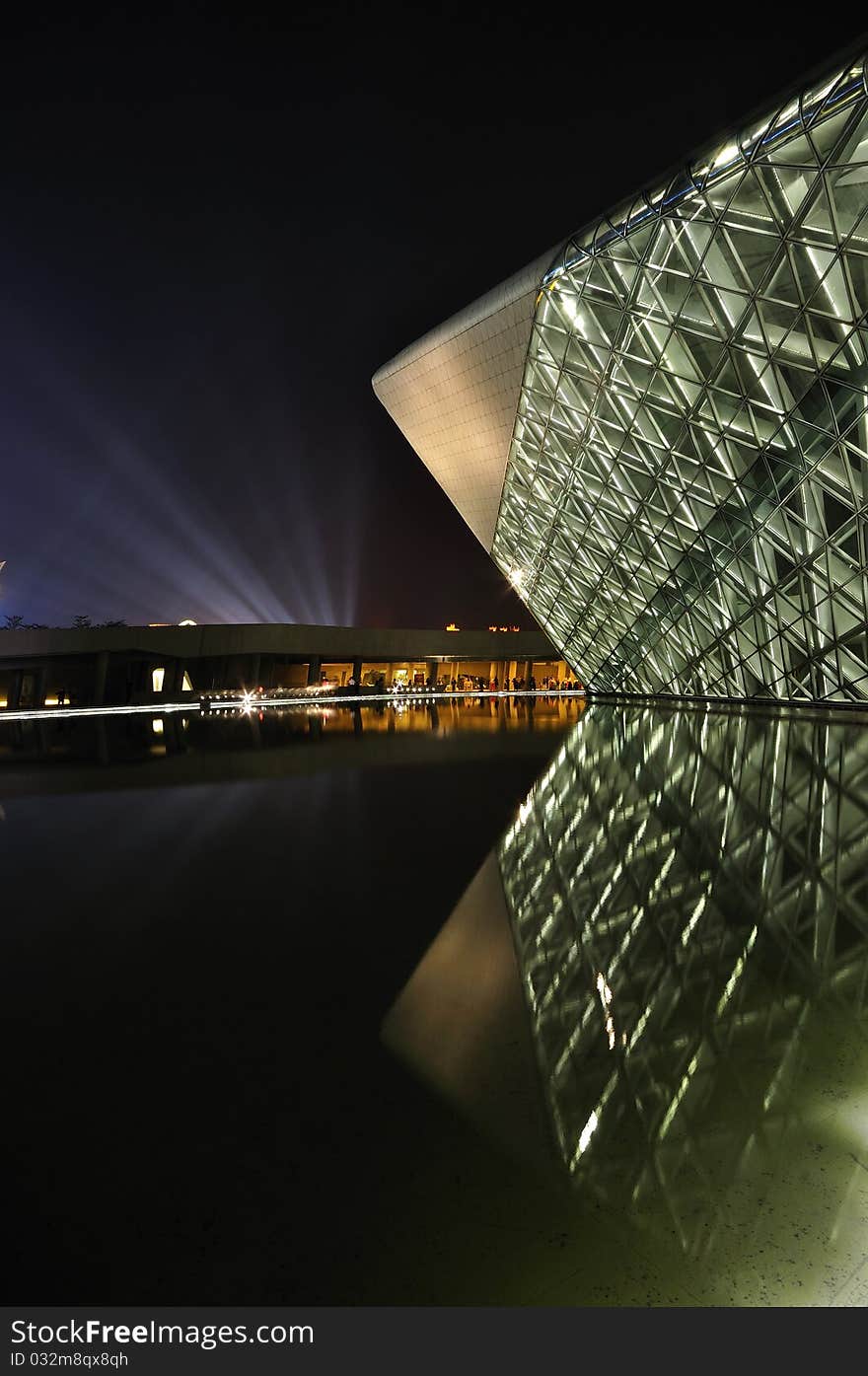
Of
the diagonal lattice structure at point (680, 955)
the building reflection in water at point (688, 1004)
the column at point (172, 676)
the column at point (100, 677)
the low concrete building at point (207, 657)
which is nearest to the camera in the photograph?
the building reflection in water at point (688, 1004)

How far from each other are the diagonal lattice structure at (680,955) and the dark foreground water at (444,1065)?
0.02 metres

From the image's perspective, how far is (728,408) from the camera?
21.1 metres

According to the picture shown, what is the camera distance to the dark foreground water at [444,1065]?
6.81ft

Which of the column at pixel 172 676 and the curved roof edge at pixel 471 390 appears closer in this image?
the curved roof edge at pixel 471 390

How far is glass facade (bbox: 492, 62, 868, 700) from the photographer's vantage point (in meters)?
15.8

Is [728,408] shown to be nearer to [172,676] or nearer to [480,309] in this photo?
[480,309]

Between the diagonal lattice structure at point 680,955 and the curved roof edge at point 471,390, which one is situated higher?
the curved roof edge at point 471,390

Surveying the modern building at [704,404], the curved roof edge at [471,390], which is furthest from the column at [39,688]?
the modern building at [704,404]

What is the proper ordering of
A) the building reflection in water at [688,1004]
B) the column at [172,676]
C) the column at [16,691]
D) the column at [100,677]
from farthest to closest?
the column at [172,676], the column at [16,691], the column at [100,677], the building reflection in water at [688,1004]

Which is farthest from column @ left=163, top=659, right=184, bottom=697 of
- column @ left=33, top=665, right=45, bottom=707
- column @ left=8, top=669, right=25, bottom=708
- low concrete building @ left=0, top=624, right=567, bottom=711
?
column @ left=8, top=669, right=25, bottom=708

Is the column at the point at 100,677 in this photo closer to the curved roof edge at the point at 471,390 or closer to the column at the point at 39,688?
the column at the point at 39,688

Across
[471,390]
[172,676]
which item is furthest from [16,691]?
[471,390]

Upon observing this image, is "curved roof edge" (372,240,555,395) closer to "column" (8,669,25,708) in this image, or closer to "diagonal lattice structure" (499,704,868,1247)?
"diagonal lattice structure" (499,704,868,1247)

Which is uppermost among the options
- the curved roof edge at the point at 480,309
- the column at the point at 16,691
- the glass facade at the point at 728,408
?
the curved roof edge at the point at 480,309
